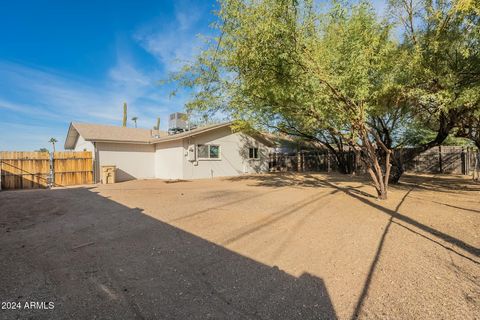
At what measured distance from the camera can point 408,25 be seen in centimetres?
727

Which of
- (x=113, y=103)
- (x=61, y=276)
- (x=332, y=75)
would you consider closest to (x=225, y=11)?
(x=332, y=75)

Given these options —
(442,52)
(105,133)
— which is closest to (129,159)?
(105,133)

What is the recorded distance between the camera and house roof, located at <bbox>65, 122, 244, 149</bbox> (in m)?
13.9

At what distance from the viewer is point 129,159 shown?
50.6 ft

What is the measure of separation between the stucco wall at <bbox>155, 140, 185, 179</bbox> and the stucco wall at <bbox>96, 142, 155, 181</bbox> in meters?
0.52

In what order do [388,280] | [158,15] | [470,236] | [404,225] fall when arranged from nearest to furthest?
[388,280]
[470,236]
[404,225]
[158,15]

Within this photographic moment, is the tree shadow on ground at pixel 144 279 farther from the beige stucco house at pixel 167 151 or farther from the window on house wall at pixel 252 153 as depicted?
the window on house wall at pixel 252 153

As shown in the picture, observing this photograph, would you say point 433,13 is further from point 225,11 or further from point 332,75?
point 225,11

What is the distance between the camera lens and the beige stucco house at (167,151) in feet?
47.1

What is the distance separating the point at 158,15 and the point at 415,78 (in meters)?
10.7

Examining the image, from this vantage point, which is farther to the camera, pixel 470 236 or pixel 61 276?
pixel 470 236

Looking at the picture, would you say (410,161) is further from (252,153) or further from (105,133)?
(105,133)

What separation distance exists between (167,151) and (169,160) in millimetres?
637

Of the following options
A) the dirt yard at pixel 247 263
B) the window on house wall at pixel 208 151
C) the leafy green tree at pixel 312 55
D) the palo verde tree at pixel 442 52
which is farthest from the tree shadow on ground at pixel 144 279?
the window on house wall at pixel 208 151
